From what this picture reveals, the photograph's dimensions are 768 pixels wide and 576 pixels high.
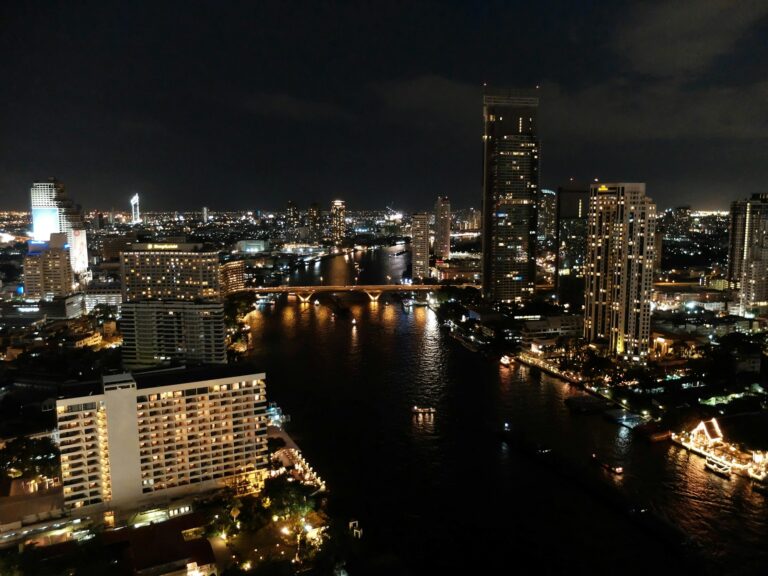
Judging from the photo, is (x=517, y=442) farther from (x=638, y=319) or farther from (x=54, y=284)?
(x=54, y=284)

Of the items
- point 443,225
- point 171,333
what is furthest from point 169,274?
point 443,225

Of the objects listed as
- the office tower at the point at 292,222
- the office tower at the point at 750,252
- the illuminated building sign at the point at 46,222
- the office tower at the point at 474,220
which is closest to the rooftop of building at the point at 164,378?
the office tower at the point at 750,252

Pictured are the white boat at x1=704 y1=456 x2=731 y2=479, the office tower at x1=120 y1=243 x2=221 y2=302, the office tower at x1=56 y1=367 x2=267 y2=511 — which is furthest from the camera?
the office tower at x1=120 y1=243 x2=221 y2=302

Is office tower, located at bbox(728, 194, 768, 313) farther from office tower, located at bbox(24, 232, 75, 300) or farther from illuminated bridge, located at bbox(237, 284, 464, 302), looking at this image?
office tower, located at bbox(24, 232, 75, 300)

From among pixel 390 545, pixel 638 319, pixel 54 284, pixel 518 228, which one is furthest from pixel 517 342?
pixel 54 284

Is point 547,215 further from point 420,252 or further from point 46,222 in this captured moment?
point 46,222

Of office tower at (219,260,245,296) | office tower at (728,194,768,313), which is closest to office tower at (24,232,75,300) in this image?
office tower at (219,260,245,296)
